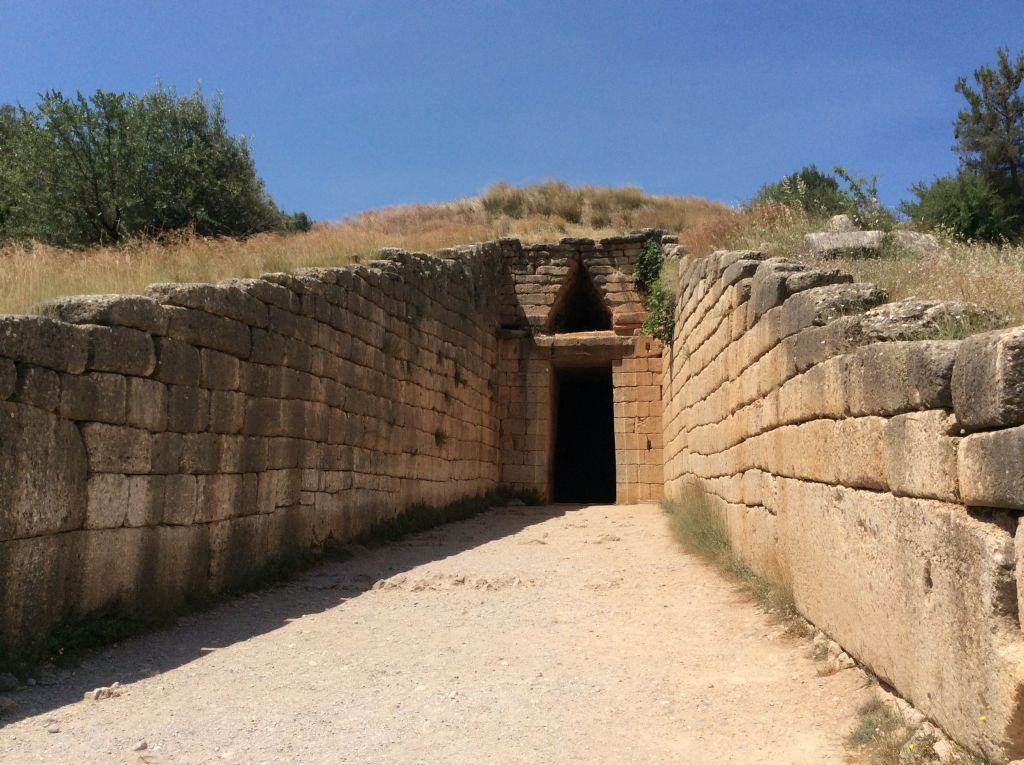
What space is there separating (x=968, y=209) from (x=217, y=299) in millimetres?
11866

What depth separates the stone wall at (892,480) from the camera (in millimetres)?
2975

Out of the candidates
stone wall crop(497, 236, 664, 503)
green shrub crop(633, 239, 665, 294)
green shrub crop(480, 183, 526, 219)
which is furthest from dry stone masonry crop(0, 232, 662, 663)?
green shrub crop(480, 183, 526, 219)

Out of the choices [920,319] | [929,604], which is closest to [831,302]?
[920,319]

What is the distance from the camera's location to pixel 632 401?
15.3 m

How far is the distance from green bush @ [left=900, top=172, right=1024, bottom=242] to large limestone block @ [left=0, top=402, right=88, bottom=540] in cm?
1201

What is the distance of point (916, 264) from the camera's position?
6445 mm

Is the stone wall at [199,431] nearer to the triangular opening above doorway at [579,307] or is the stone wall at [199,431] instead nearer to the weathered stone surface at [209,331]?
the weathered stone surface at [209,331]

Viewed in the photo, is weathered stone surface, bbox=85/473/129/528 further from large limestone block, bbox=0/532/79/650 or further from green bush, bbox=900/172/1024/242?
green bush, bbox=900/172/1024/242

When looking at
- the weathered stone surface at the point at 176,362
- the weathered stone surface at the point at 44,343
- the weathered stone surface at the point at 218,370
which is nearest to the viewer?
the weathered stone surface at the point at 44,343

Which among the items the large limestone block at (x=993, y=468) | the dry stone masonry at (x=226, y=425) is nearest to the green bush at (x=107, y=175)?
the dry stone masonry at (x=226, y=425)

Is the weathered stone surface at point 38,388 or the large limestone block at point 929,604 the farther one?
the weathered stone surface at point 38,388

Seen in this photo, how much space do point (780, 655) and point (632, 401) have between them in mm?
10259

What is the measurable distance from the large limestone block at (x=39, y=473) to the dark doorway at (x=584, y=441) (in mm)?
14943

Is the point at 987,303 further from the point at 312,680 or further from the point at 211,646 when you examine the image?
the point at 211,646
